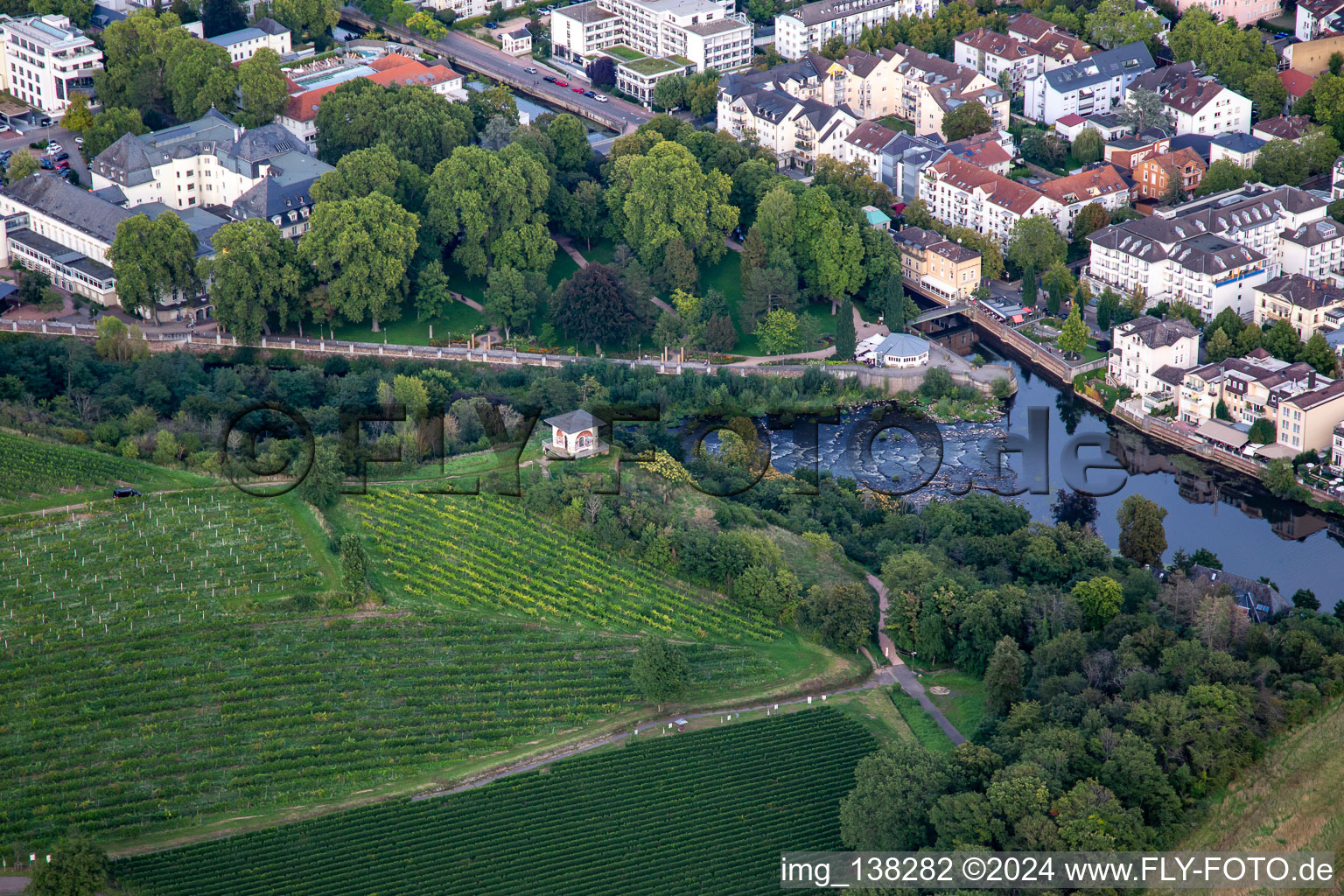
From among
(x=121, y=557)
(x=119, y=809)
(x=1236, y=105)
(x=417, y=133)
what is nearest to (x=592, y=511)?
(x=121, y=557)

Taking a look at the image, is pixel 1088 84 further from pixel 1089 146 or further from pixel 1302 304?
pixel 1302 304

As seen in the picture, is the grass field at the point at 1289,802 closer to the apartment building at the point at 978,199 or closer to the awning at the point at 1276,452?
the awning at the point at 1276,452

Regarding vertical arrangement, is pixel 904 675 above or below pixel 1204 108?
below

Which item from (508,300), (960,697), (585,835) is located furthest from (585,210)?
(585,835)

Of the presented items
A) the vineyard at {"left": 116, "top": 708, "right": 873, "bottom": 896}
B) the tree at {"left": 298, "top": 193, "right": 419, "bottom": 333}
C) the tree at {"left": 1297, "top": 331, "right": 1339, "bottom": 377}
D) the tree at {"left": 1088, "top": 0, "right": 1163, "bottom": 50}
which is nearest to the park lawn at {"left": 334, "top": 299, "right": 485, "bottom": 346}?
the tree at {"left": 298, "top": 193, "right": 419, "bottom": 333}

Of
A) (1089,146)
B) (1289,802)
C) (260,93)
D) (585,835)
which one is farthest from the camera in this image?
(1089,146)

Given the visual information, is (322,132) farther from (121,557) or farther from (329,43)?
(121,557)
